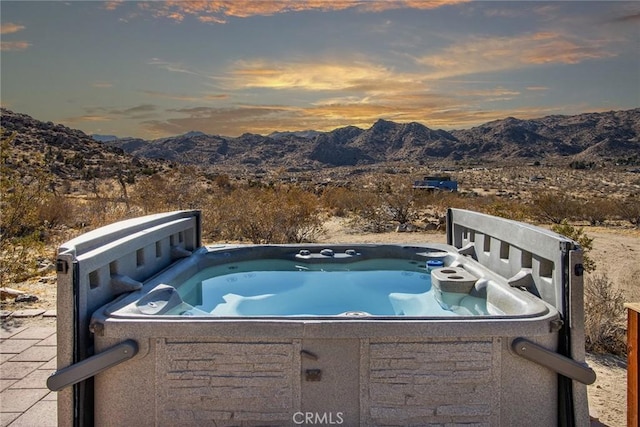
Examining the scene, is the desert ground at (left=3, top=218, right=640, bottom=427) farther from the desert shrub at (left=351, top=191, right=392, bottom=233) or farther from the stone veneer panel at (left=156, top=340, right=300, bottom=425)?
the stone veneer panel at (left=156, top=340, right=300, bottom=425)

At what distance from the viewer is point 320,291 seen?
5.98 meters

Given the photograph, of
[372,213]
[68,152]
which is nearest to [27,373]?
[372,213]

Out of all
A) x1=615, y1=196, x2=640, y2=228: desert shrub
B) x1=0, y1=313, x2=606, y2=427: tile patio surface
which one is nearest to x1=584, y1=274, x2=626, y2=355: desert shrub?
x1=0, y1=313, x2=606, y2=427: tile patio surface

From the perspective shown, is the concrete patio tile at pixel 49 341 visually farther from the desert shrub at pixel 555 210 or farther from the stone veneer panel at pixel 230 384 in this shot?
the desert shrub at pixel 555 210

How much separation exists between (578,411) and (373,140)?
92.0m

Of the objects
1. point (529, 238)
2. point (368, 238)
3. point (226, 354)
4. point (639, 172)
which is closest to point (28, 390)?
point (226, 354)

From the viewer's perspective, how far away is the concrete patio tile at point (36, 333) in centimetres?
568

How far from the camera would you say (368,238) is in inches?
553

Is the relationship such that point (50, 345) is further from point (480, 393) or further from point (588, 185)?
point (588, 185)

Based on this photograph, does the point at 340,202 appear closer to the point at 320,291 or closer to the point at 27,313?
the point at 320,291

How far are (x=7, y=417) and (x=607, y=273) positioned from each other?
31.5 ft

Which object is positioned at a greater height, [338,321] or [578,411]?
[338,321]

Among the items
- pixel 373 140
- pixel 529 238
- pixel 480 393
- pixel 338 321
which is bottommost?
pixel 480 393
